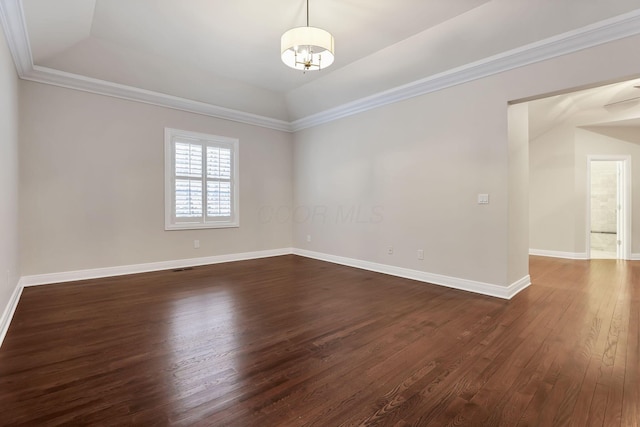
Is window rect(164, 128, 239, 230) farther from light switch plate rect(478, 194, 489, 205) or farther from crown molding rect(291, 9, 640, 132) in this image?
light switch plate rect(478, 194, 489, 205)

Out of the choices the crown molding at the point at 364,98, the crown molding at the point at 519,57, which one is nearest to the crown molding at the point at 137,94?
the crown molding at the point at 364,98

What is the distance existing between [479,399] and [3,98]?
14.5ft

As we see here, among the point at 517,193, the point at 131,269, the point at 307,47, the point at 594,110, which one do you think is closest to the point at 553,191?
the point at 594,110

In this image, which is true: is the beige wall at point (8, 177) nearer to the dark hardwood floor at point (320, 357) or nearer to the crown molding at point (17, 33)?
the crown molding at point (17, 33)

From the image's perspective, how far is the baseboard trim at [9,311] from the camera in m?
2.41

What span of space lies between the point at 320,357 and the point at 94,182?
13.7 feet

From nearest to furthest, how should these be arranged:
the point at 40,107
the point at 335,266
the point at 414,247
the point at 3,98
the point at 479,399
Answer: the point at 479,399 → the point at 3,98 → the point at 40,107 → the point at 414,247 → the point at 335,266

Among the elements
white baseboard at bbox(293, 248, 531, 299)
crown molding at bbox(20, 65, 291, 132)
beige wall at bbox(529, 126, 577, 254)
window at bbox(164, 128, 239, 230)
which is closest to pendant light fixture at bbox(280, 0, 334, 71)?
crown molding at bbox(20, 65, 291, 132)

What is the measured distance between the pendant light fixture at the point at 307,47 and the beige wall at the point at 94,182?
2.95 m

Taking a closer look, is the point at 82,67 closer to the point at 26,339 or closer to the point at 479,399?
the point at 26,339

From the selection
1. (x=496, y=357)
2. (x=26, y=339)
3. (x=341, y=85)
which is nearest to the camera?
(x=496, y=357)

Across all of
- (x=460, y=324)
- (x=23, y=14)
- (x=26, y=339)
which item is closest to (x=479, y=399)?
(x=460, y=324)

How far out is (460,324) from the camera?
2.69 meters

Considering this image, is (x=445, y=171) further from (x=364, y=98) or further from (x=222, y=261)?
(x=222, y=261)
